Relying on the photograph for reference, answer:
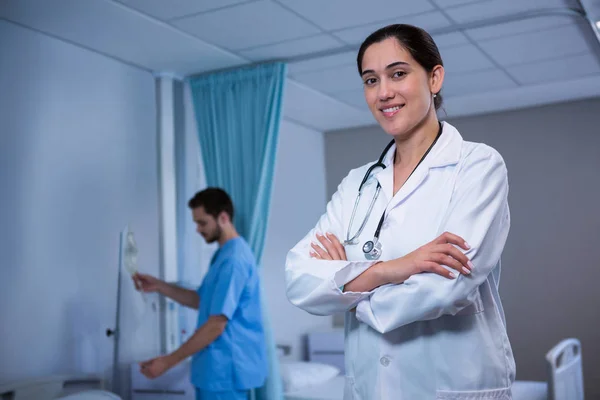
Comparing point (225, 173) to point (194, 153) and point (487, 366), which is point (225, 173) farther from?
point (487, 366)

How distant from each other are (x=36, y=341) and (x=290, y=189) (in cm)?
279

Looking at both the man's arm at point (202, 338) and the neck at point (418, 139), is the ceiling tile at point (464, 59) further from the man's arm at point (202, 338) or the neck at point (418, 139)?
the neck at point (418, 139)

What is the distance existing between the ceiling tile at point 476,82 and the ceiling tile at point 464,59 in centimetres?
13

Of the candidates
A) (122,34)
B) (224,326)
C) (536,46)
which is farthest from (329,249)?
(536,46)

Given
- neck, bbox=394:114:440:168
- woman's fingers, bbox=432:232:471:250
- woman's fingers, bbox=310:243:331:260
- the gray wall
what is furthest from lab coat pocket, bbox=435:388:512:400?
the gray wall

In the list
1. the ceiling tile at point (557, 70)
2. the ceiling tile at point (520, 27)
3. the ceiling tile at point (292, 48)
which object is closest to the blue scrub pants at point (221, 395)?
the ceiling tile at point (292, 48)

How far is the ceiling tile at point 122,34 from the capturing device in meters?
2.81

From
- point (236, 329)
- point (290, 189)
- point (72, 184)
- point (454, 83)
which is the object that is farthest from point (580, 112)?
point (72, 184)

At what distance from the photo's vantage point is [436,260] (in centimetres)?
124

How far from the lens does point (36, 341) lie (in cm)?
300

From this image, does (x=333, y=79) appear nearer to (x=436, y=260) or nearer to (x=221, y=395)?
(x=221, y=395)

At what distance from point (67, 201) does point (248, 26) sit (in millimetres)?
1254

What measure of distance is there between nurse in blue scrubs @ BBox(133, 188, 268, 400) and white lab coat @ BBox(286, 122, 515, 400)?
148cm

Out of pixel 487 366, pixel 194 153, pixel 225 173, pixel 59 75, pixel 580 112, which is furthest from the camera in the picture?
pixel 580 112
